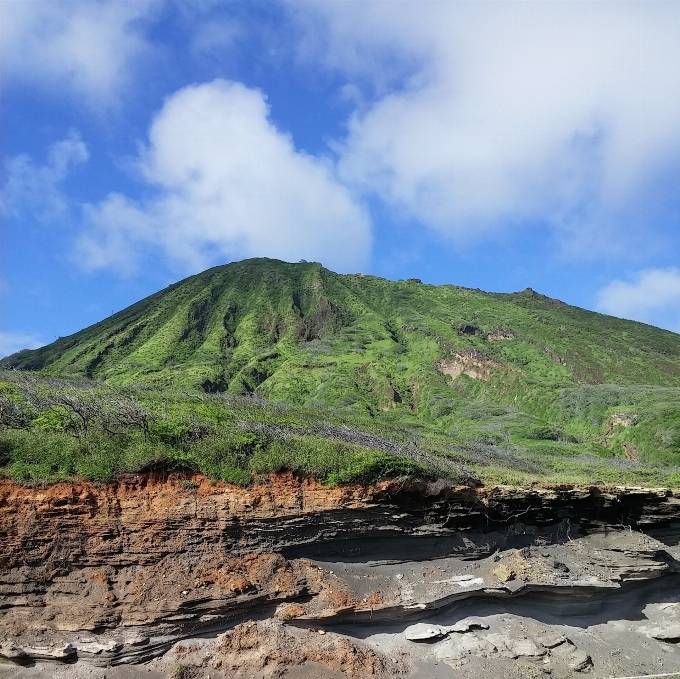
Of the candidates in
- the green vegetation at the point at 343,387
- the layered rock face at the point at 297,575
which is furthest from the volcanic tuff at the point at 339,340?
the layered rock face at the point at 297,575

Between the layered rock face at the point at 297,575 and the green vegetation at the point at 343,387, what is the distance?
2.78ft

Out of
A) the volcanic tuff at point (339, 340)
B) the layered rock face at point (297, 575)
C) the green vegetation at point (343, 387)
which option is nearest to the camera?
the layered rock face at point (297, 575)

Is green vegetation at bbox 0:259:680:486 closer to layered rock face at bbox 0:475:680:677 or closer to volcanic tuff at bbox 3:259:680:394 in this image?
volcanic tuff at bbox 3:259:680:394

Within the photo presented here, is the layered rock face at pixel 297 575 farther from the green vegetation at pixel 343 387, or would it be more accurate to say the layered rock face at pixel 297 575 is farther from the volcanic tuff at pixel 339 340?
the volcanic tuff at pixel 339 340

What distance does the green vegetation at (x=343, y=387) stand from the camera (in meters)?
15.5

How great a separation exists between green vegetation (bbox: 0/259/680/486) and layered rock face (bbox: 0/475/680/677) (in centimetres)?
85

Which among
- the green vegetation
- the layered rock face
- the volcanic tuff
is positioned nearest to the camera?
the layered rock face

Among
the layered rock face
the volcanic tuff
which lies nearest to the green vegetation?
the volcanic tuff

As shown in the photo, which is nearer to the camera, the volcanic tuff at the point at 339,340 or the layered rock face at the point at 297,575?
the layered rock face at the point at 297,575

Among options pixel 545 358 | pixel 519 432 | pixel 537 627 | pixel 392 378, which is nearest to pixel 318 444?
pixel 537 627

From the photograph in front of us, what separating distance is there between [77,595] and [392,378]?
55.8 meters

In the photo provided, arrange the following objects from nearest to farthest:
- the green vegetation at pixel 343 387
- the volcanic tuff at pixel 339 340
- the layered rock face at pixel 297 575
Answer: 1. the layered rock face at pixel 297 575
2. the green vegetation at pixel 343 387
3. the volcanic tuff at pixel 339 340

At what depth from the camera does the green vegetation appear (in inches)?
610

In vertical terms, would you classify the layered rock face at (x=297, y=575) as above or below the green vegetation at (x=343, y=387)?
below
